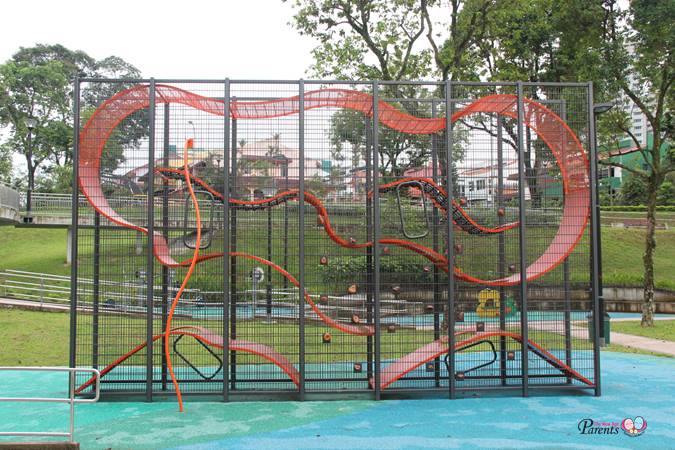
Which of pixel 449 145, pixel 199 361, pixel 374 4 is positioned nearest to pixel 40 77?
pixel 374 4

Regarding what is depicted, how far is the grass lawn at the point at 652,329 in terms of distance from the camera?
14.8 m

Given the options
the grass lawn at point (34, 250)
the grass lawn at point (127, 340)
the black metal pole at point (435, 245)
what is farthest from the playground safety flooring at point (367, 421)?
the grass lawn at point (34, 250)

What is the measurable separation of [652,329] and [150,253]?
14.7 m

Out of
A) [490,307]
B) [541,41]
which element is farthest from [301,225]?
[541,41]

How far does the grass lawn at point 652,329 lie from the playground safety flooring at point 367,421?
753 cm

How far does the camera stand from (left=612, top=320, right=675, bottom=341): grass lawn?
14.8 metres

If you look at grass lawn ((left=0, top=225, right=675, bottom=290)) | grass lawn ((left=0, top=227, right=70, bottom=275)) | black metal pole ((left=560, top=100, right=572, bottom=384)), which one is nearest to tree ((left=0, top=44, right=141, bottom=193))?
grass lawn ((left=0, top=227, right=70, bottom=275))

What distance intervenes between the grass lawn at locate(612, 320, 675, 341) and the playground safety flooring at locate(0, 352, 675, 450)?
753 centimetres

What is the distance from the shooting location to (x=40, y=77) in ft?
150

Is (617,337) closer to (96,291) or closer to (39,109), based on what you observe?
(96,291)

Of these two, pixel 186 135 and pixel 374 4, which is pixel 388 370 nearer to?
pixel 186 135

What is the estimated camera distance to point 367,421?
6.52 meters

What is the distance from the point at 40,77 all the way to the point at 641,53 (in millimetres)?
45472

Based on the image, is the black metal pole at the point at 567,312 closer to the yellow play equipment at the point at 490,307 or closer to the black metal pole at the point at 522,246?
the black metal pole at the point at 522,246
